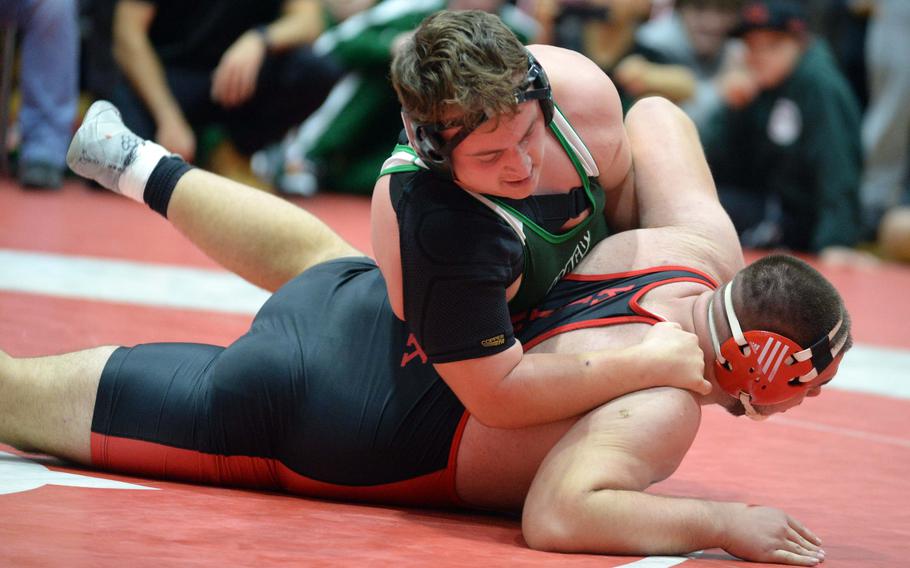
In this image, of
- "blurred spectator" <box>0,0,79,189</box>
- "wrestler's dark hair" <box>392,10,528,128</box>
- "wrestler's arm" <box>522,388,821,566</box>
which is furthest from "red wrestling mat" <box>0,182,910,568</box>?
"blurred spectator" <box>0,0,79,189</box>

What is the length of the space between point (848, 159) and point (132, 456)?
600cm

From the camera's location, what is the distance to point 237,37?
7828 millimetres

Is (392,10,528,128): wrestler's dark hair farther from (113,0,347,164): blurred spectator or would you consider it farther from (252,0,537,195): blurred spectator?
(252,0,537,195): blurred spectator

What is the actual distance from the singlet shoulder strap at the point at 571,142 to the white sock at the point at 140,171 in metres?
1.02

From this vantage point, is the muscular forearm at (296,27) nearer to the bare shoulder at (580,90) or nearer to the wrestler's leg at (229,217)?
the wrestler's leg at (229,217)

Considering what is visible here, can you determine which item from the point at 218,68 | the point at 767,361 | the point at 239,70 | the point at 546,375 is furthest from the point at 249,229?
the point at 218,68

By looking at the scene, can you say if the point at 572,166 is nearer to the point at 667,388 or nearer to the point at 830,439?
the point at 667,388

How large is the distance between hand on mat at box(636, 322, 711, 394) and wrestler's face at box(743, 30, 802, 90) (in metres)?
5.65

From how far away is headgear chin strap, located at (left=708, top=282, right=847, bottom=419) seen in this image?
7.81ft

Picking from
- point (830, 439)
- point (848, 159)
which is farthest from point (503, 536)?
point (848, 159)

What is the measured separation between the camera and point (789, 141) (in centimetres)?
785

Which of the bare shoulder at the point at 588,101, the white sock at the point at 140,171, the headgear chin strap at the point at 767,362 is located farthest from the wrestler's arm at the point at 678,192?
the white sock at the point at 140,171

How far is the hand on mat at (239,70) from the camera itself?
297 inches

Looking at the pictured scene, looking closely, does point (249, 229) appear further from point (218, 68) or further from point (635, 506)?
point (218, 68)
